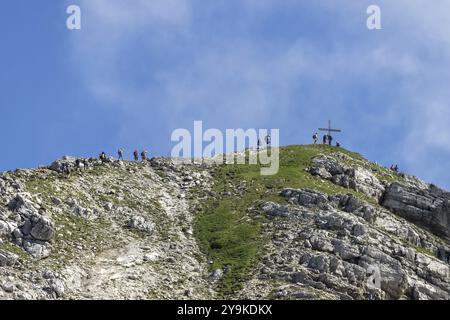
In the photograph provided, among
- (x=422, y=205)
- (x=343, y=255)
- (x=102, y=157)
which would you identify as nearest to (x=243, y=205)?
(x=343, y=255)

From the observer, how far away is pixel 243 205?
4299 inches

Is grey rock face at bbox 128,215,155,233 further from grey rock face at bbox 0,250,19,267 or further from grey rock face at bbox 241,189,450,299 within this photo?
grey rock face at bbox 0,250,19,267

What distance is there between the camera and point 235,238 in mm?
101875

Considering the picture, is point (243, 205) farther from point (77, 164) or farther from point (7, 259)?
point (7, 259)

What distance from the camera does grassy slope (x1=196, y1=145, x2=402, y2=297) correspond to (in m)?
97.4

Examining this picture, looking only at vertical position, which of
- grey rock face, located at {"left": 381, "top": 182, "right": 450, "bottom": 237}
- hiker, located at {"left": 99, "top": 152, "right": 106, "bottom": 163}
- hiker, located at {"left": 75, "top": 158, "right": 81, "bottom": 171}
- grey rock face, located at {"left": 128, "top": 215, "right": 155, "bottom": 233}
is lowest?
grey rock face, located at {"left": 128, "top": 215, "right": 155, "bottom": 233}

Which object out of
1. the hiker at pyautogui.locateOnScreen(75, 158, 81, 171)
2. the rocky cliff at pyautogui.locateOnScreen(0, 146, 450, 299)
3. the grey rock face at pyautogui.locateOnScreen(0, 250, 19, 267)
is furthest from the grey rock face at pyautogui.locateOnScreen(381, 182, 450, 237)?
the grey rock face at pyautogui.locateOnScreen(0, 250, 19, 267)

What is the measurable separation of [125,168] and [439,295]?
38818mm

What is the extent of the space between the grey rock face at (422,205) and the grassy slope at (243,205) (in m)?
3.85

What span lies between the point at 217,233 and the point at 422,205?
26.2m

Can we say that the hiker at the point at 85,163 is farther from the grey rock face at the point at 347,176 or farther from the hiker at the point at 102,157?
the grey rock face at the point at 347,176

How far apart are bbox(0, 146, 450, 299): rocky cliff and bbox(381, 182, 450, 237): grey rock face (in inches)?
5.0

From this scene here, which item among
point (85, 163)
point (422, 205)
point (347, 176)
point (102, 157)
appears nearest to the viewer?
point (85, 163)
